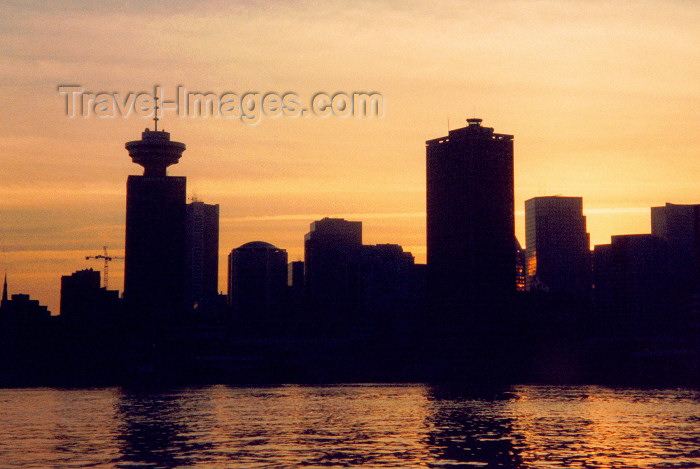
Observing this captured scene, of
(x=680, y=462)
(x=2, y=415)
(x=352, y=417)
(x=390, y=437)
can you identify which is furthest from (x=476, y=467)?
(x=2, y=415)

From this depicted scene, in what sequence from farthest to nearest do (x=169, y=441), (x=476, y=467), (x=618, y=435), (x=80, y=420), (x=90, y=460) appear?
1. (x=80, y=420)
2. (x=618, y=435)
3. (x=169, y=441)
4. (x=90, y=460)
5. (x=476, y=467)

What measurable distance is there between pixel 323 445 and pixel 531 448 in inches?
1007

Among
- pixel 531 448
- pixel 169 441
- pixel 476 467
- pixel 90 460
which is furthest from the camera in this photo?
pixel 169 441

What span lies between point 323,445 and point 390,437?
14.1 m

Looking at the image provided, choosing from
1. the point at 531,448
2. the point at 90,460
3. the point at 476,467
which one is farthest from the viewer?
the point at 531,448

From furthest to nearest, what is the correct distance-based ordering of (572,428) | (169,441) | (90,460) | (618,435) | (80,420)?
(80,420), (572,428), (618,435), (169,441), (90,460)

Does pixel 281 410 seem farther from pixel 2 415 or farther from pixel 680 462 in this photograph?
pixel 680 462

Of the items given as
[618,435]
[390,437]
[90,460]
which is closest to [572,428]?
[618,435]

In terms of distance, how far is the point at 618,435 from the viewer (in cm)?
14075

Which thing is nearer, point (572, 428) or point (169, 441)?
point (169, 441)

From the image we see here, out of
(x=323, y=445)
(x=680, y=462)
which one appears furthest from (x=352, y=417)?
(x=680, y=462)

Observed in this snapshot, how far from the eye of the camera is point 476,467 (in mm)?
100438

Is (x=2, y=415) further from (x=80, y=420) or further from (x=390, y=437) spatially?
(x=390, y=437)

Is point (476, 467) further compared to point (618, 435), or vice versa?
point (618, 435)
